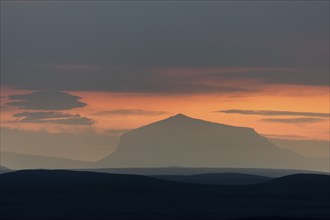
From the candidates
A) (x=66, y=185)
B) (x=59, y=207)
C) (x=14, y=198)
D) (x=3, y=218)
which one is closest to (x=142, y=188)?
(x=66, y=185)

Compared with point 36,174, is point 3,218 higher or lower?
lower

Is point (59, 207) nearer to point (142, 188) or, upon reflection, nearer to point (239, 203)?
point (239, 203)

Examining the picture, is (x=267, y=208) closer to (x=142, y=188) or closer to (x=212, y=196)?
(x=212, y=196)

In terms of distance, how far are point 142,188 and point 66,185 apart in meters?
14.4

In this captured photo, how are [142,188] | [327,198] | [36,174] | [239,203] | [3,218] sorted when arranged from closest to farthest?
[3,218], [239,203], [327,198], [142,188], [36,174]

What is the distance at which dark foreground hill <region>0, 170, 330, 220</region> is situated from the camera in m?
119

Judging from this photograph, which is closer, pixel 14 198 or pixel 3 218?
pixel 3 218

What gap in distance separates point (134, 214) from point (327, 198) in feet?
152

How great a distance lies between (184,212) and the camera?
123 metres

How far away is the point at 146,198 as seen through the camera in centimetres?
14925

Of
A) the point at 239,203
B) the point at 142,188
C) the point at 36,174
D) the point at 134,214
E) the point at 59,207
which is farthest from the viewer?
the point at 36,174

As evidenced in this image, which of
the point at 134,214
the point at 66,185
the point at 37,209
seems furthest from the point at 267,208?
the point at 66,185

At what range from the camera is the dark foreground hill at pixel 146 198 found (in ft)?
390

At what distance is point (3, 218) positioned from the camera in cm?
11031
